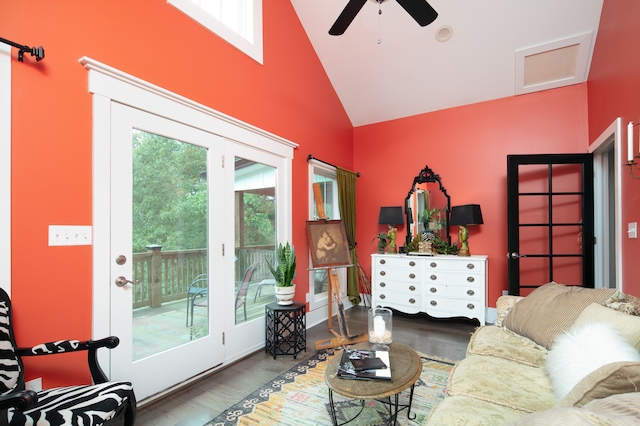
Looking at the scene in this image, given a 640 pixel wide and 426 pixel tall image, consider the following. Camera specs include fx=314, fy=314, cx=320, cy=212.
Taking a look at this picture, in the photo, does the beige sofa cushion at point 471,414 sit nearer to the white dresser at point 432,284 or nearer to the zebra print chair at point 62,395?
the zebra print chair at point 62,395

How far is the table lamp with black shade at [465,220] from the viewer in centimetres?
387

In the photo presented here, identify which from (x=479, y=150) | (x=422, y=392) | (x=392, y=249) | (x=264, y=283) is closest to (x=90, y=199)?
(x=264, y=283)

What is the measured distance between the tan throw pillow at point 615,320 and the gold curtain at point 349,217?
3.00m

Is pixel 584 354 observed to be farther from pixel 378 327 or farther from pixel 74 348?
pixel 74 348

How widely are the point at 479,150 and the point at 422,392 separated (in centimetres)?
317

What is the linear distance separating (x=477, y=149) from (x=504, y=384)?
3370 mm

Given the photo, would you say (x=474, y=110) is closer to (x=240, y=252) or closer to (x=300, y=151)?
(x=300, y=151)

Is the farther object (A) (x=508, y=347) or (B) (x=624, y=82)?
(B) (x=624, y=82)

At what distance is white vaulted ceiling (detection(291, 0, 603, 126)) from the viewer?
127 inches

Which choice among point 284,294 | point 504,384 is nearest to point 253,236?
point 284,294

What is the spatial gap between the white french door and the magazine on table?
4.29 feet

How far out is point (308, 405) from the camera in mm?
2104

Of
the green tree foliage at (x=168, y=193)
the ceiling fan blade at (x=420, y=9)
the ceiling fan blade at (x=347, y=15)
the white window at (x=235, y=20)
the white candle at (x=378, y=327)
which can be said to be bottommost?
the white candle at (x=378, y=327)

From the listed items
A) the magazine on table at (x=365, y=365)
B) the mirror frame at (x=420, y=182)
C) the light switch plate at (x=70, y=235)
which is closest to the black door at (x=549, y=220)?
the mirror frame at (x=420, y=182)
